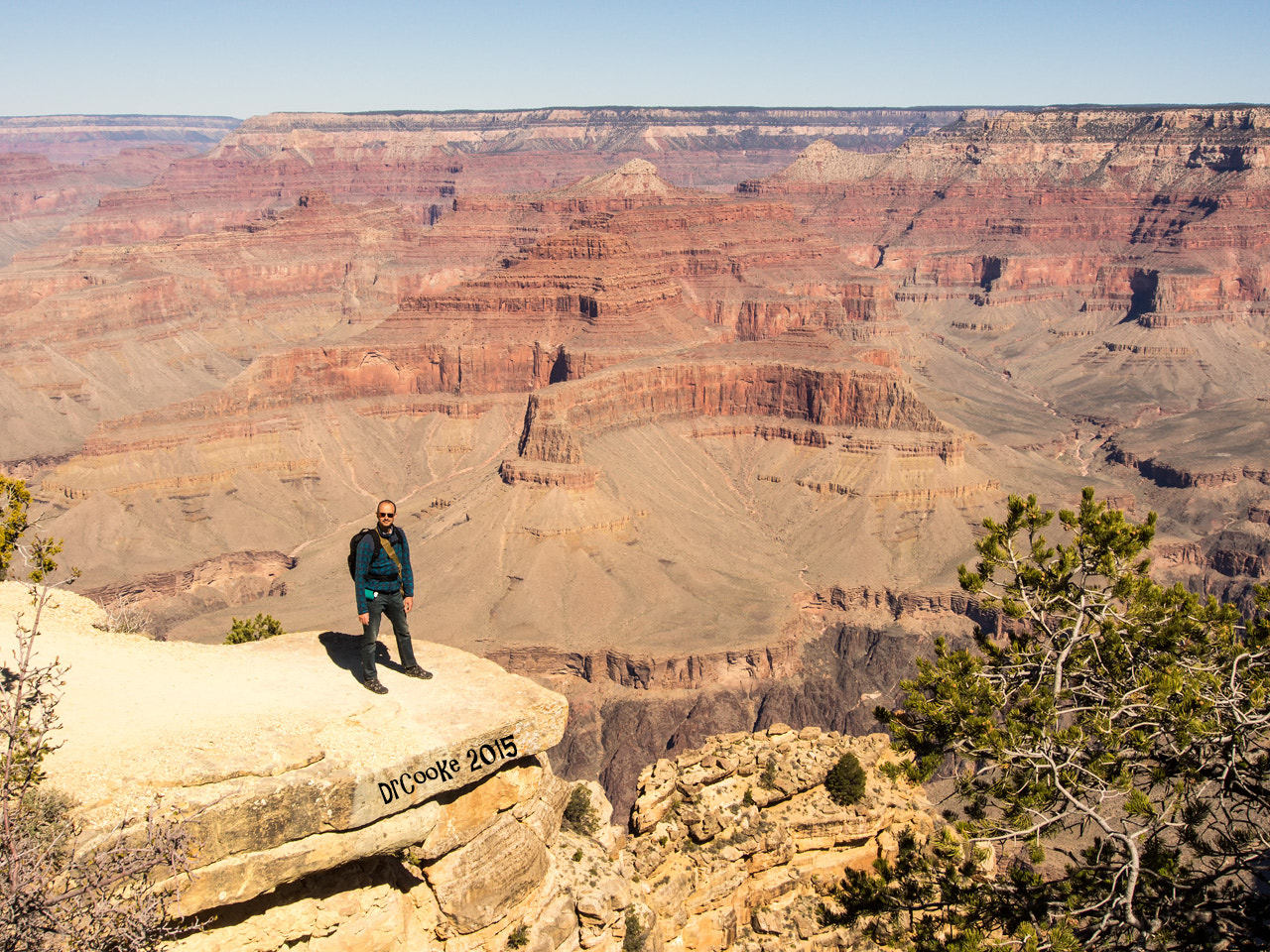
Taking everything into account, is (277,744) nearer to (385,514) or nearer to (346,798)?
(346,798)

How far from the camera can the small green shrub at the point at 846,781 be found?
29.3 meters

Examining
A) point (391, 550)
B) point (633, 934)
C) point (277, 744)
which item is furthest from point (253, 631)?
point (277, 744)

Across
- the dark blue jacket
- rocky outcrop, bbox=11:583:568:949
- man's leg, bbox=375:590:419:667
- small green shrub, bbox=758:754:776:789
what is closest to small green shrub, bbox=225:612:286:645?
small green shrub, bbox=758:754:776:789

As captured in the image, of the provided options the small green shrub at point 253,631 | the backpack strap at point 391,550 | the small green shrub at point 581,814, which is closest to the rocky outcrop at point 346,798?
the small green shrub at point 581,814

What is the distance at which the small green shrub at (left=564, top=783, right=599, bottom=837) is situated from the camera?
79.7ft

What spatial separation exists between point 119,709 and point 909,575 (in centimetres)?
8251

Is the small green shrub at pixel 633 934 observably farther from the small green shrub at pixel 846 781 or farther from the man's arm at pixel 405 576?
the small green shrub at pixel 846 781

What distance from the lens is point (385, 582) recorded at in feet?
66.4

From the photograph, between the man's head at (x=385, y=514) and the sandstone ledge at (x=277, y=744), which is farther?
the man's head at (x=385, y=514)

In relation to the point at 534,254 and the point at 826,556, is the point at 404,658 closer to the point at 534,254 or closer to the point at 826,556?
the point at 826,556

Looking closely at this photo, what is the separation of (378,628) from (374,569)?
3.33ft

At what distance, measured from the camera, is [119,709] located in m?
17.0

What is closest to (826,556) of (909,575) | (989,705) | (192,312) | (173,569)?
(909,575)

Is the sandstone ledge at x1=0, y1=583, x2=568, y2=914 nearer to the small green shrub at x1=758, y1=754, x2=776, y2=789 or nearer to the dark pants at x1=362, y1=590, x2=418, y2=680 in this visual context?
the dark pants at x1=362, y1=590, x2=418, y2=680
